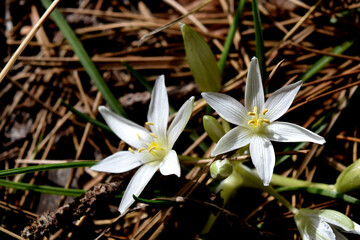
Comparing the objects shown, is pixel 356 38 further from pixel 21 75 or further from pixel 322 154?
pixel 21 75

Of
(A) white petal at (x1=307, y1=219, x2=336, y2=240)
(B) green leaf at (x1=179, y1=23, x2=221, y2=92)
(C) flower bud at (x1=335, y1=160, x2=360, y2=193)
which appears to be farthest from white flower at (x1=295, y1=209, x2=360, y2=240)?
(B) green leaf at (x1=179, y1=23, x2=221, y2=92)

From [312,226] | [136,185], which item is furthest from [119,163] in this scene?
[312,226]

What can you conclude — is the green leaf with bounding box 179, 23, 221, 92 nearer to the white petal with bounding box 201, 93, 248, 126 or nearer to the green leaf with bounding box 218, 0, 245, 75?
the green leaf with bounding box 218, 0, 245, 75

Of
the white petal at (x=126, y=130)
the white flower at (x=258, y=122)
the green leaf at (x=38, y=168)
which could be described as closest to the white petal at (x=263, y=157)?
the white flower at (x=258, y=122)

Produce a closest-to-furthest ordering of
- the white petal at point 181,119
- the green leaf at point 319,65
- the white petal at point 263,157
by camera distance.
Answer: the white petal at point 263,157 < the white petal at point 181,119 < the green leaf at point 319,65

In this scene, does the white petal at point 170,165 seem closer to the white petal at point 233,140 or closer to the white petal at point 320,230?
the white petal at point 233,140

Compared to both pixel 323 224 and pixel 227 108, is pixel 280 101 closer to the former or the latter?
pixel 227 108

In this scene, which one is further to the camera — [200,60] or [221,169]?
[200,60]
